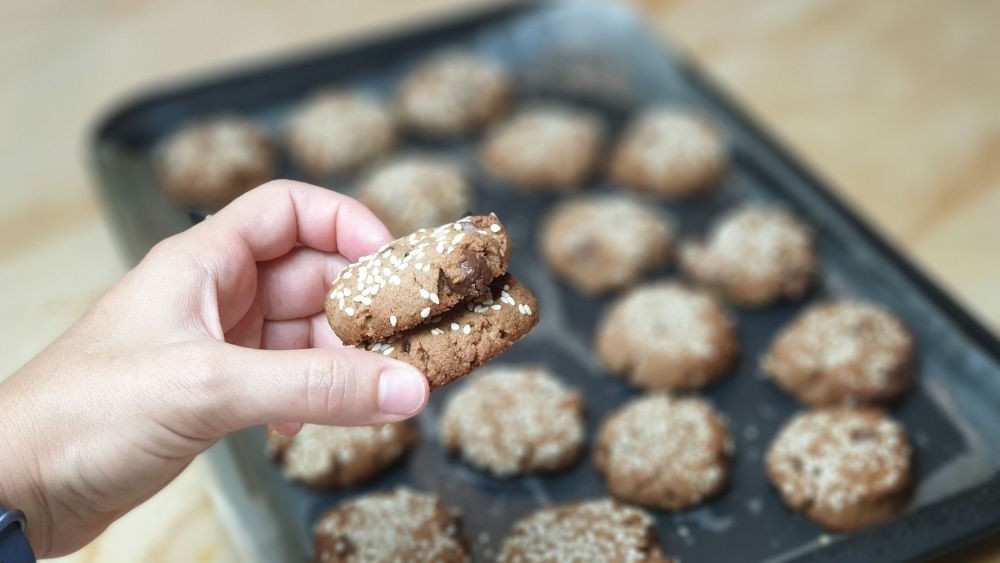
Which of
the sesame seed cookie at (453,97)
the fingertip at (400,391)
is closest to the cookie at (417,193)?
the sesame seed cookie at (453,97)

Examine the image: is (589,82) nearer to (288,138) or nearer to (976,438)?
(288,138)

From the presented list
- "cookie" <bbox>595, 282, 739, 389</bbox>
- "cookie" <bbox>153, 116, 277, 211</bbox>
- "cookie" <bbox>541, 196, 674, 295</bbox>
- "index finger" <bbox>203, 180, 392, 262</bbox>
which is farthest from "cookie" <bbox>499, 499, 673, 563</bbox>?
"cookie" <bbox>153, 116, 277, 211</bbox>

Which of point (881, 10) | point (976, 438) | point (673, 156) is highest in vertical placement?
point (881, 10)

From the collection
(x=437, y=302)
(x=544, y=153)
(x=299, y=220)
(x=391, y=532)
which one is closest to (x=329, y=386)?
(x=437, y=302)

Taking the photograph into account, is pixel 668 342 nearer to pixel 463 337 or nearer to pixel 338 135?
pixel 463 337

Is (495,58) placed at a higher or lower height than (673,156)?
higher

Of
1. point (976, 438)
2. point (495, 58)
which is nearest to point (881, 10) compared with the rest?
point (495, 58)

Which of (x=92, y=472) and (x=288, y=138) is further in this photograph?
(x=288, y=138)
